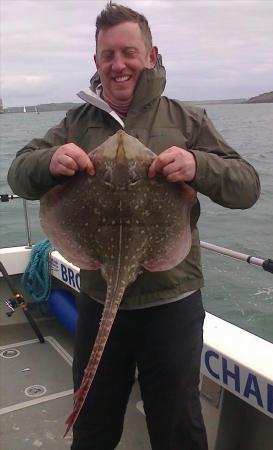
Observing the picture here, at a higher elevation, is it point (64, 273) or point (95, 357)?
point (95, 357)

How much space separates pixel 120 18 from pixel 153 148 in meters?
0.57

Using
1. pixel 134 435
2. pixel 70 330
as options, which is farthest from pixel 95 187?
pixel 70 330

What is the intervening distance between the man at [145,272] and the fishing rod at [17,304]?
7.37ft

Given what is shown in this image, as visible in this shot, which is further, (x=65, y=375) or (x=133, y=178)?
(x=65, y=375)

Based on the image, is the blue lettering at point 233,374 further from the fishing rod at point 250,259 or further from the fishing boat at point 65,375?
the fishing rod at point 250,259

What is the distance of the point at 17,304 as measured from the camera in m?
4.71

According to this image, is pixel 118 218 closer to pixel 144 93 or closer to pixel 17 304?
pixel 144 93

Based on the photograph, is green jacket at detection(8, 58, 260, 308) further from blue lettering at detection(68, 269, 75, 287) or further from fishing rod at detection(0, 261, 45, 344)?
fishing rod at detection(0, 261, 45, 344)

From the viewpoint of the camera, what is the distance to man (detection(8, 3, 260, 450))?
2102 mm

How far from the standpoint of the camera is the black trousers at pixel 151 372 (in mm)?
2271

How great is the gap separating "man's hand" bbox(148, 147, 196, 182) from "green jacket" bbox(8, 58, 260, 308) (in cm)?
12

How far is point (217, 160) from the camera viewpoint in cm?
200

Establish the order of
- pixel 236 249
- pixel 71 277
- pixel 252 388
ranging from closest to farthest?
pixel 252 388, pixel 71 277, pixel 236 249

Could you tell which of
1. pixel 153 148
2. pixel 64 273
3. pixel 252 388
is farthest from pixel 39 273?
pixel 153 148
